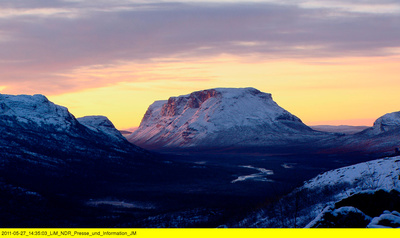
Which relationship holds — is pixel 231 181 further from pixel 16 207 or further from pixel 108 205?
pixel 16 207

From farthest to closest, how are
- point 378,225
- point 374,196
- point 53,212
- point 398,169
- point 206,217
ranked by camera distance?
point 53,212
point 206,217
point 398,169
point 374,196
point 378,225

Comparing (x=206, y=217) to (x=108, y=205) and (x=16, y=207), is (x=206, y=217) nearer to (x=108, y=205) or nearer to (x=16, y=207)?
(x=108, y=205)

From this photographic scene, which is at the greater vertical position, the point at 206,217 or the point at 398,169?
the point at 398,169

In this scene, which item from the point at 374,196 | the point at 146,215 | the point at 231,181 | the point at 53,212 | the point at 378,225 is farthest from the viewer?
the point at 231,181
